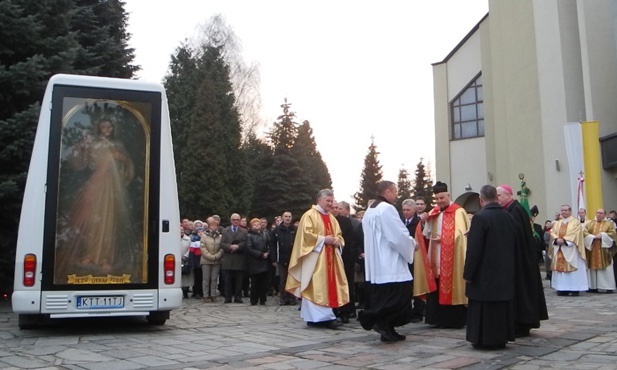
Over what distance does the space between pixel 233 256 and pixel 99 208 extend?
536 centimetres

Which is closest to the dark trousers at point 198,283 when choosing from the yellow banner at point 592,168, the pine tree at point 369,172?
the yellow banner at point 592,168

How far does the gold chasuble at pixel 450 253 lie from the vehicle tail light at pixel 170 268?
3.76 metres

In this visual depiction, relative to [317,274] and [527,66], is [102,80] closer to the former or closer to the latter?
[317,274]

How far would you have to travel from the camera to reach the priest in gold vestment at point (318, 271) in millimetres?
9141

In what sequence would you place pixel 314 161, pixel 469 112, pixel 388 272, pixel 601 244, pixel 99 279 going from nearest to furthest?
1. pixel 388 272
2. pixel 99 279
3. pixel 601 244
4. pixel 469 112
5. pixel 314 161

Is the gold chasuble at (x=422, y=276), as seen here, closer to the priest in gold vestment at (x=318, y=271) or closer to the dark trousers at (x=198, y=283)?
the priest in gold vestment at (x=318, y=271)

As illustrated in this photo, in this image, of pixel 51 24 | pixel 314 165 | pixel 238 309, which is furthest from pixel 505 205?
pixel 314 165

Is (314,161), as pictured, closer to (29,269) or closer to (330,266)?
(330,266)

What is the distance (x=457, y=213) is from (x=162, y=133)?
4.45 meters

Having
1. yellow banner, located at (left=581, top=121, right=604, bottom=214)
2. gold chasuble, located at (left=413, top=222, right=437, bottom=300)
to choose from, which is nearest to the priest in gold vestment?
gold chasuble, located at (left=413, top=222, right=437, bottom=300)

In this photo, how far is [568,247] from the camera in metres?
14.5

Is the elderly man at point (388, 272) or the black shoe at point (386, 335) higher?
the elderly man at point (388, 272)

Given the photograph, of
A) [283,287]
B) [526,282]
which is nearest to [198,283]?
[283,287]

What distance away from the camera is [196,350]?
7.04m
